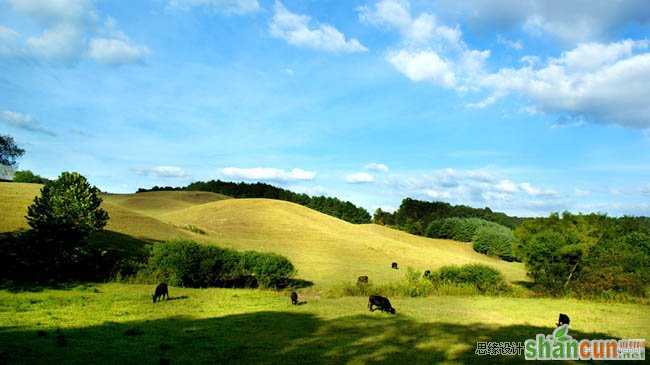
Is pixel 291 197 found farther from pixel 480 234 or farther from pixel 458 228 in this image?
pixel 480 234

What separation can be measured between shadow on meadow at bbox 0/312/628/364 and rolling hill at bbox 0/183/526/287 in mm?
20472

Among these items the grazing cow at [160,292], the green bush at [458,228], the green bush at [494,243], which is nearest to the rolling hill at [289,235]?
the green bush at [494,243]

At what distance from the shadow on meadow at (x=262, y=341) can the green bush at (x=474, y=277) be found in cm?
1436

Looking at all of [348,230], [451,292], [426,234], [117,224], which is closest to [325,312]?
[451,292]

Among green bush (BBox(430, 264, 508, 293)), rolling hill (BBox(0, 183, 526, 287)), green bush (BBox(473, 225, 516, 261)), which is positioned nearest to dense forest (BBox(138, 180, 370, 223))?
rolling hill (BBox(0, 183, 526, 287))

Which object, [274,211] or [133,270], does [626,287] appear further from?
[274,211]

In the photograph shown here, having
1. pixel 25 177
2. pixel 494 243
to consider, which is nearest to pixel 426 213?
pixel 494 243

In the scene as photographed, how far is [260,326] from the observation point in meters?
18.0

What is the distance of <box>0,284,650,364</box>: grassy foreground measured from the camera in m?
13.5

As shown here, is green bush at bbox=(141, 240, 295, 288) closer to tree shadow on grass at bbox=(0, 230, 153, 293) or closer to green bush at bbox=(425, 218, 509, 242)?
tree shadow on grass at bbox=(0, 230, 153, 293)

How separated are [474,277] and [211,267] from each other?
60.1ft

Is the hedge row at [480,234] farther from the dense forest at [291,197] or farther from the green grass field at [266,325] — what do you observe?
the green grass field at [266,325]

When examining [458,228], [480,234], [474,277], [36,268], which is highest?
[458,228]

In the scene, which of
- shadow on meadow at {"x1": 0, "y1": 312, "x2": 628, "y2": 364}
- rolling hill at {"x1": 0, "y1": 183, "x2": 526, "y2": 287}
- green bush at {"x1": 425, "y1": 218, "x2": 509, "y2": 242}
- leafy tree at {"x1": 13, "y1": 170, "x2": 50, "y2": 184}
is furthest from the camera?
green bush at {"x1": 425, "y1": 218, "x2": 509, "y2": 242}
